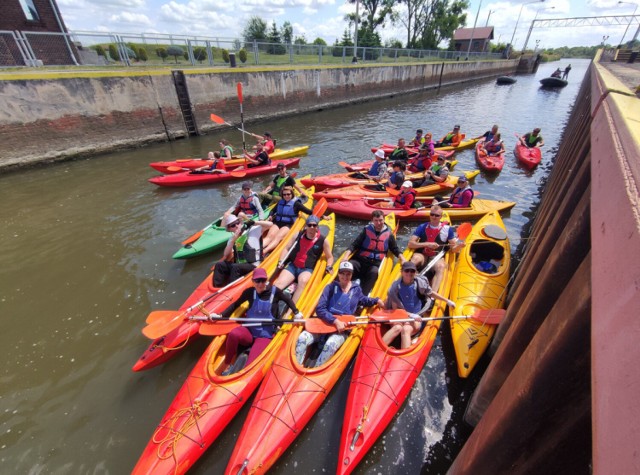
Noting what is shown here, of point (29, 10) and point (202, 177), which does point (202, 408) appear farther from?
point (29, 10)

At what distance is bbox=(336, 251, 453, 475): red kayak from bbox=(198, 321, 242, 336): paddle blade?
204 centimetres


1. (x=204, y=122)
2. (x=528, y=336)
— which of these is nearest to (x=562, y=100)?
(x=204, y=122)

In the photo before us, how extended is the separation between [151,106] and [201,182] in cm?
721

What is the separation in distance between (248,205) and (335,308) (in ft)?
14.0

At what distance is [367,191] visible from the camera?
10562mm

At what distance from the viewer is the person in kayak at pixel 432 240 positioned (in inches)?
271

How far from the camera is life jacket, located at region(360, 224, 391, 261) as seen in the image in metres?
6.51

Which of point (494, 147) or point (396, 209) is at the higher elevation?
point (494, 147)

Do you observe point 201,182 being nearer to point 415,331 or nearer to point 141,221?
point 141,221

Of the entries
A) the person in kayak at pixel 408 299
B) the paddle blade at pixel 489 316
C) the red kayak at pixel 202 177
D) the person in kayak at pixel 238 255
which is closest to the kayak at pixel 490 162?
the red kayak at pixel 202 177

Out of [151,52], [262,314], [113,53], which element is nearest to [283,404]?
[262,314]

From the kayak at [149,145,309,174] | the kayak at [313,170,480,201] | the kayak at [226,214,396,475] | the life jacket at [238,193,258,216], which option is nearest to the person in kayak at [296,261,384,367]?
the kayak at [226,214,396,475]

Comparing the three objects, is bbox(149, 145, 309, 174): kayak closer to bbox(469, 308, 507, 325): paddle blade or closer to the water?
the water

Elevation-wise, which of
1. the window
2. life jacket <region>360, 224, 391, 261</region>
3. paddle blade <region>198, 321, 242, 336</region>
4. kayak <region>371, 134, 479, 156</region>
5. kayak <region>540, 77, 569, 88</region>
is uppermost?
the window
